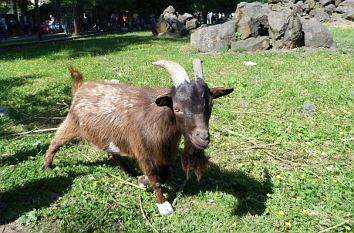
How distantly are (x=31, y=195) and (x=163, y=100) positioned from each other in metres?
2.12

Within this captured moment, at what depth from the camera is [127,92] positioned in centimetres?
484

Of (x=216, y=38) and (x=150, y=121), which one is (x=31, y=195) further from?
(x=216, y=38)

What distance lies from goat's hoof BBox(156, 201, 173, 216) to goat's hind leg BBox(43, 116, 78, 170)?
153 cm

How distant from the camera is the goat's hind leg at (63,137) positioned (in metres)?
Answer: 5.26

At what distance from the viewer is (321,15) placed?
102 ft

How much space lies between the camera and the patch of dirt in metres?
4.19

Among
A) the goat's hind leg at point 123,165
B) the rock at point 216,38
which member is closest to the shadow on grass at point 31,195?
the goat's hind leg at point 123,165

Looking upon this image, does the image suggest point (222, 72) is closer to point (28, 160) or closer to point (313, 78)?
point (313, 78)

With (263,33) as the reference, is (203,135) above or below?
below

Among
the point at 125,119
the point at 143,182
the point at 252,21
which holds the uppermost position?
the point at 252,21

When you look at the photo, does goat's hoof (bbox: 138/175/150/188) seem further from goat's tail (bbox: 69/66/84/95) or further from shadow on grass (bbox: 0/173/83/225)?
goat's tail (bbox: 69/66/84/95)

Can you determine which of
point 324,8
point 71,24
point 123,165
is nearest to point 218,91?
point 123,165

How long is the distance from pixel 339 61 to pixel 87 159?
354 inches

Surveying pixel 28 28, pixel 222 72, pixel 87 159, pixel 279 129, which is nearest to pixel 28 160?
pixel 87 159
